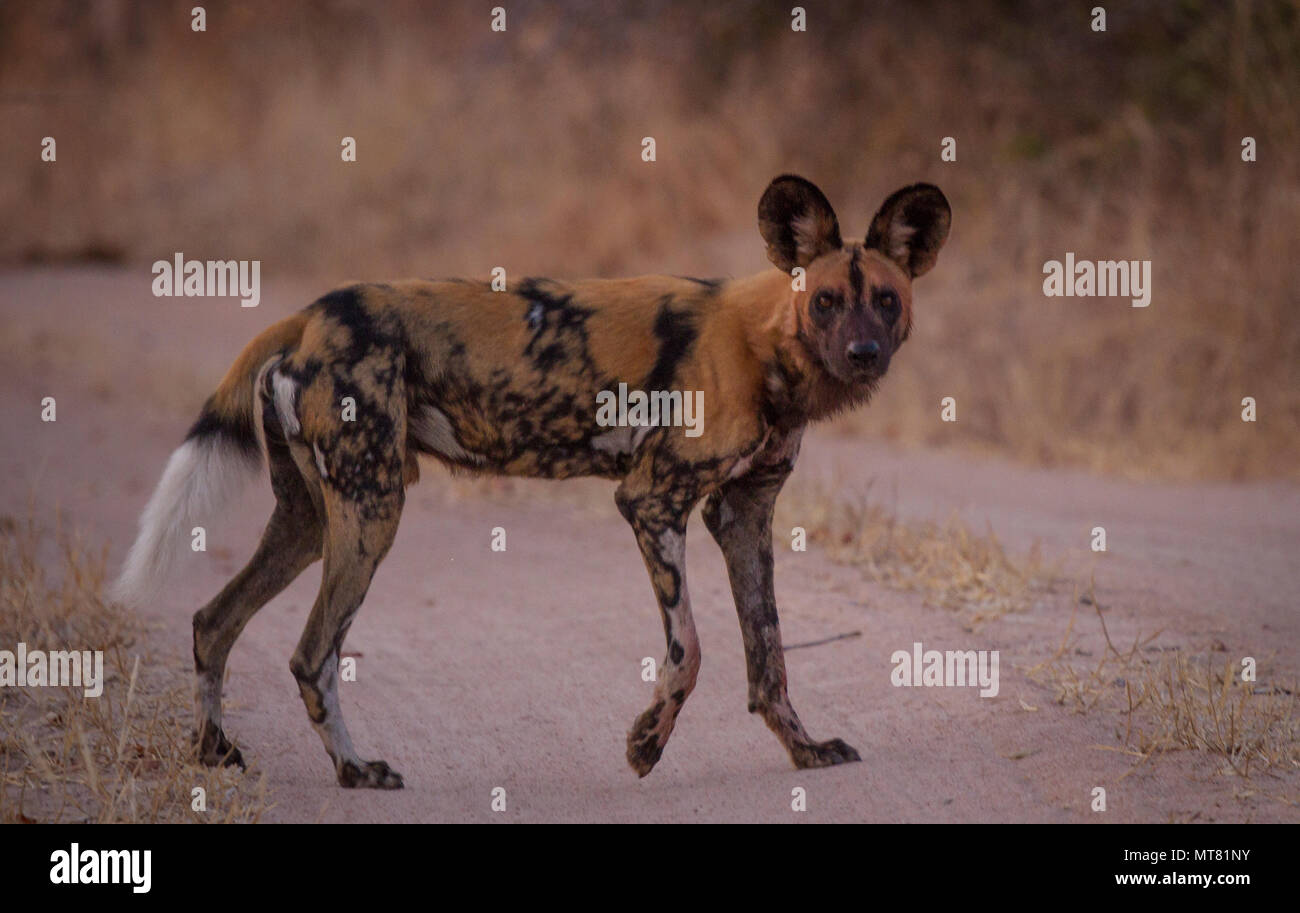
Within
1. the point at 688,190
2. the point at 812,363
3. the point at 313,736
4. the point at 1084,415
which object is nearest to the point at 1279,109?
the point at 1084,415

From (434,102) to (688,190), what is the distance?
141 inches

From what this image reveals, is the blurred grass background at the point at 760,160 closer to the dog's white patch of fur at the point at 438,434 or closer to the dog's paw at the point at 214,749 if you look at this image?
the dog's white patch of fur at the point at 438,434

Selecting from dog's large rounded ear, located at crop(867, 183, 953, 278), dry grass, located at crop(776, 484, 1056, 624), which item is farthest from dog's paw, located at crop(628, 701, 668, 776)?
dry grass, located at crop(776, 484, 1056, 624)

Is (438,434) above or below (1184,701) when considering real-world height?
above

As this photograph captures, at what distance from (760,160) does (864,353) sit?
25.3 feet

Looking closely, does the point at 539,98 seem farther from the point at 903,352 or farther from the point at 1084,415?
the point at 1084,415

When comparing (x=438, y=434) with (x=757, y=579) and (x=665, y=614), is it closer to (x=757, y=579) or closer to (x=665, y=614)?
(x=665, y=614)

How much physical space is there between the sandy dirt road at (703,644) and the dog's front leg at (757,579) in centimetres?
17

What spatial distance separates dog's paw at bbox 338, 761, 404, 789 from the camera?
144 inches

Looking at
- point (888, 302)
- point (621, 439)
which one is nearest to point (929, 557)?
point (888, 302)

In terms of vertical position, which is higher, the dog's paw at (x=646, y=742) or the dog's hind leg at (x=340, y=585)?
the dog's hind leg at (x=340, y=585)

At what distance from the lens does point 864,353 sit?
3.57 m

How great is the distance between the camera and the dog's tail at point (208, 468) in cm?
373

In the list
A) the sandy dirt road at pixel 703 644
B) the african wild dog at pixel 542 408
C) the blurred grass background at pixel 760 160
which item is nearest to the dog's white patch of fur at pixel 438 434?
the african wild dog at pixel 542 408
